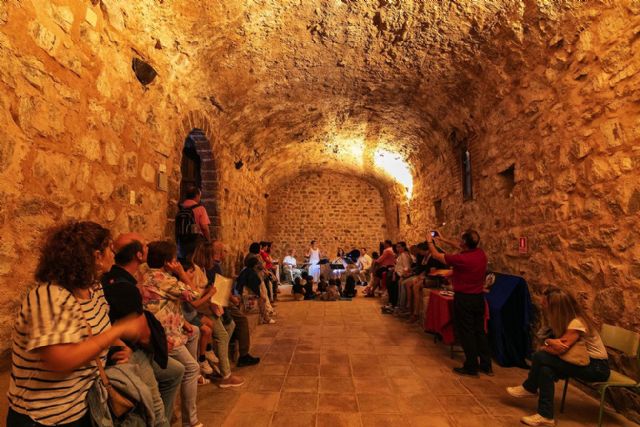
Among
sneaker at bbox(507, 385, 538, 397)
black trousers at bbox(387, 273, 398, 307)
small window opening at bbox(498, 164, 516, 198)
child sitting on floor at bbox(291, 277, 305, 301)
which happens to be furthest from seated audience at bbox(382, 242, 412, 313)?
sneaker at bbox(507, 385, 538, 397)

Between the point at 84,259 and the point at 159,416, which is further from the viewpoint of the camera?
the point at 159,416

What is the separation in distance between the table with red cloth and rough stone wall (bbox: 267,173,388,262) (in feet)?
27.1

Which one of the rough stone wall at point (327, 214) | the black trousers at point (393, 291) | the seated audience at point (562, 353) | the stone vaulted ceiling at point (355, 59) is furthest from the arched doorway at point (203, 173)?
the rough stone wall at point (327, 214)

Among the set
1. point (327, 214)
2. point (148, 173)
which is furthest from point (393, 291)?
point (327, 214)

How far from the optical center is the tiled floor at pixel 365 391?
2.78 meters

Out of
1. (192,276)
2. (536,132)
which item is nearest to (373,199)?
(536,132)

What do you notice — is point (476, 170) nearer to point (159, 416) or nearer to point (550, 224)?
point (550, 224)

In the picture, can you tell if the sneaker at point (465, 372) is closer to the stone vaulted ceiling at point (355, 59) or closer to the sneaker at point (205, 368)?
the sneaker at point (205, 368)

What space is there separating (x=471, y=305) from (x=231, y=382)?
7.96 feet

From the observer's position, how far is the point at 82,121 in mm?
2750

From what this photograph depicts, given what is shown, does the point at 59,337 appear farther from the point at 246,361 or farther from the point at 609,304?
the point at 609,304

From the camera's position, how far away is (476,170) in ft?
18.6

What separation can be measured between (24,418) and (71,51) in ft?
7.74

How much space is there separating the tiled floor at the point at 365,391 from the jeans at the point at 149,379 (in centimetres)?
93
